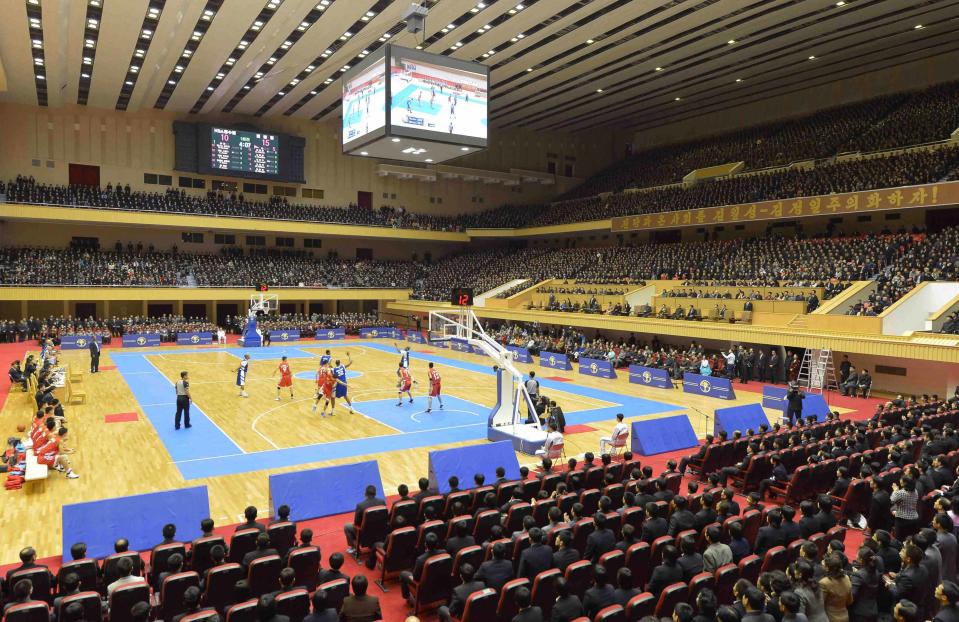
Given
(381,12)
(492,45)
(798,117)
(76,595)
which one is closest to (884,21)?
(798,117)

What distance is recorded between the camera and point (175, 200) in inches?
1764

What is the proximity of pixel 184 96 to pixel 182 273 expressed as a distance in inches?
466

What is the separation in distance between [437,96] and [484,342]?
8503 mm

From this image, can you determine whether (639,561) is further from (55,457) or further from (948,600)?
(55,457)

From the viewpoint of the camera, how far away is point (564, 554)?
23.5ft

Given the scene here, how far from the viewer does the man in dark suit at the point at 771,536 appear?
781 cm

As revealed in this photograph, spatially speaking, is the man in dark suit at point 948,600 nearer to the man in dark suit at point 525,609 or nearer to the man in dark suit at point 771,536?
the man in dark suit at point 771,536

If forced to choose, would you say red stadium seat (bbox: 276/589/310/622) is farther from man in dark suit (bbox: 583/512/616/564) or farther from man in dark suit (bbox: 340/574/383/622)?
man in dark suit (bbox: 583/512/616/564)

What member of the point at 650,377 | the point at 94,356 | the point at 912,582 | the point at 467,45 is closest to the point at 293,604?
the point at 912,582

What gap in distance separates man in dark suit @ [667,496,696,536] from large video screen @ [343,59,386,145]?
48.9 ft

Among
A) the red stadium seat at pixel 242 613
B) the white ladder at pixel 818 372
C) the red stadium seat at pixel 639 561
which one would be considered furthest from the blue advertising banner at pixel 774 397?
the red stadium seat at pixel 242 613

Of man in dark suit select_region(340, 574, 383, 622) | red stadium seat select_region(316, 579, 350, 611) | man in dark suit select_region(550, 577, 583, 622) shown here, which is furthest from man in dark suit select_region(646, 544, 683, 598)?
red stadium seat select_region(316, 579, 350, 611)

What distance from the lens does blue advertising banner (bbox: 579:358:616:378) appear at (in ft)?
93.9

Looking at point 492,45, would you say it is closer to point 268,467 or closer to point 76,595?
point 268,467
